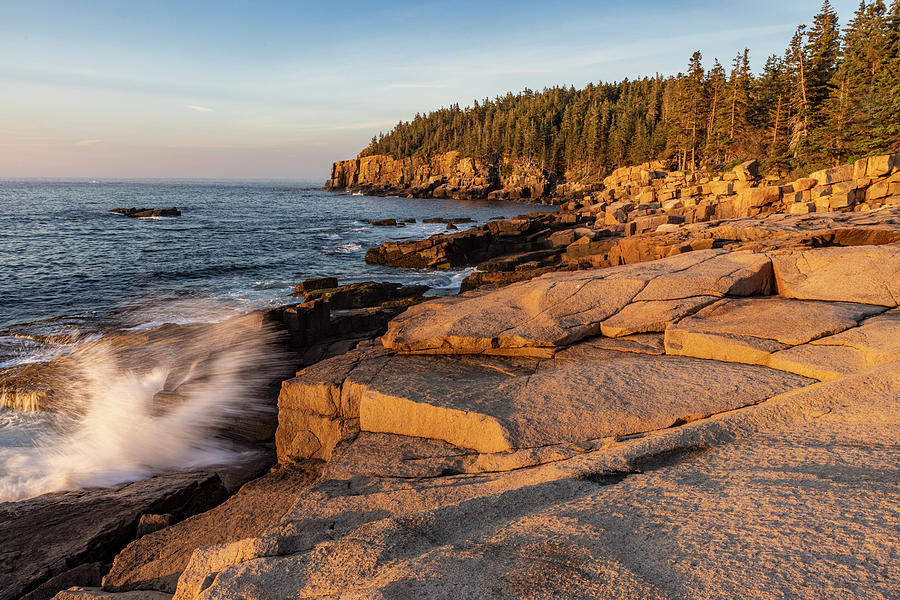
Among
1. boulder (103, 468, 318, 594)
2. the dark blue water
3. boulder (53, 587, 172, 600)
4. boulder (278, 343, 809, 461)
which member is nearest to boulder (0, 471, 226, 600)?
boulder (103, 468, 318, 594)

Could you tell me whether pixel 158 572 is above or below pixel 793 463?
below

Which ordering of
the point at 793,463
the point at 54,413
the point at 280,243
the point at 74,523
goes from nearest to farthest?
the point at 793,463, the point at 74,523, the point at 54,413, the point at 280,243

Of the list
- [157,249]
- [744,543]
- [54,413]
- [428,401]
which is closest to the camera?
[744,543]

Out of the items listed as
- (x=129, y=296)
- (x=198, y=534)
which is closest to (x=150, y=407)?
(x=198, y=534)

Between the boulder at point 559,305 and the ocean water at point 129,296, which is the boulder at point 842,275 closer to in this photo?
the boulder at point 559,305

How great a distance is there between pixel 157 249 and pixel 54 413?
3207 centimetres

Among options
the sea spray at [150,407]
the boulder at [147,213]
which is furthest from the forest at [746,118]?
the boulder at [147,213]

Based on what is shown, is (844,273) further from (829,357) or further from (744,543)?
(744,543)

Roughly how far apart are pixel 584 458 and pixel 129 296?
90.0 feet

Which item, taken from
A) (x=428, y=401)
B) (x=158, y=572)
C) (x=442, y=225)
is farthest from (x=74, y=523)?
(x=442, y=225)

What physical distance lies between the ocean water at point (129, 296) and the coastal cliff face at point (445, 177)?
5334 cm

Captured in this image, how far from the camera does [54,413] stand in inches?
472

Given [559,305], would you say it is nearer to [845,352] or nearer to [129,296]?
[845,352]

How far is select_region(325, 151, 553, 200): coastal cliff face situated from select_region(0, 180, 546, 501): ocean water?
175 feet
